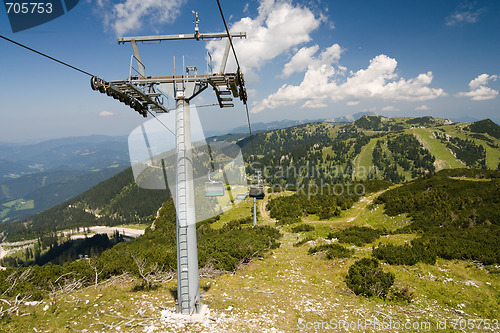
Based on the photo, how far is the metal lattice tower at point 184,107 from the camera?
328 inches

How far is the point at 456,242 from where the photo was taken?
58.3ft

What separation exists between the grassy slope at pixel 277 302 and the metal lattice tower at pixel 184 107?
5.04 feet

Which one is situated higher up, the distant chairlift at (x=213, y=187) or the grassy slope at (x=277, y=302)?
the distant chairlift at (x=213, y=187)

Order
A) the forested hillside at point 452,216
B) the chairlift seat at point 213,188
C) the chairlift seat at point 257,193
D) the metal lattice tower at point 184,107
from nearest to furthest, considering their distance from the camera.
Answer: the metal lattice tower at point 184,107, the forested hillside at point 452,216, the chairlift seat at point 213,188, the chairlift seat at point 257,193

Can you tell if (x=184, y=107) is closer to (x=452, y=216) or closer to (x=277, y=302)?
(x=277, y=302)

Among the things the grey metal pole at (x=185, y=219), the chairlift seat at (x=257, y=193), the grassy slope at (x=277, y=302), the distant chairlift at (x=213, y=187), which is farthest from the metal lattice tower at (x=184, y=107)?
the chairlift seat at (x=257, y=193)

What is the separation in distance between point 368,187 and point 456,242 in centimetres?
3467

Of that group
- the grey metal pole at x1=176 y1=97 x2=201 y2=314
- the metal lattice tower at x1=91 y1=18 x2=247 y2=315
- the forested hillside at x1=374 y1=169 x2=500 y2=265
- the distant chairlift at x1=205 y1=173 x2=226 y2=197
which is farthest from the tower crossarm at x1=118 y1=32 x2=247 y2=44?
the forested hillside at x1=374 y1=169 x2=500 y2=265

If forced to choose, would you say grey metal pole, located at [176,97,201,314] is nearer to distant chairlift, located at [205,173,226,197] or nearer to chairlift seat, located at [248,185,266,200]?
distant chairlift, located at [205,173,226,197]

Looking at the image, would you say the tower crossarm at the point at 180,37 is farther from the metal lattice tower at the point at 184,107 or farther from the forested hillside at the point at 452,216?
the forested hillside at the point at 452,216

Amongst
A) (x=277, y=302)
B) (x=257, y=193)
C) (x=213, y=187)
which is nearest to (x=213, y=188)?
(x=213, y=187)

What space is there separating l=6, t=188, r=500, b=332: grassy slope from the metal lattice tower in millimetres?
1535

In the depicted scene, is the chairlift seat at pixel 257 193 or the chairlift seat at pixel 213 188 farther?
the chairlift seat at pixel 257 193

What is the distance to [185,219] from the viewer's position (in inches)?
329
